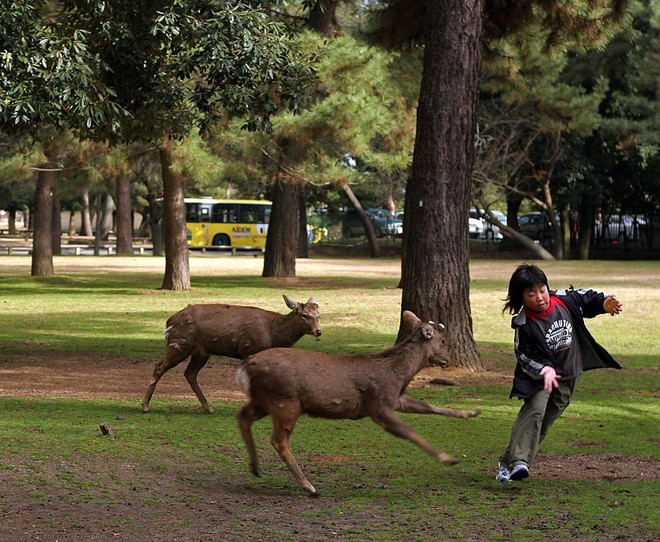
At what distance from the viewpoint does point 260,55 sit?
507 inches

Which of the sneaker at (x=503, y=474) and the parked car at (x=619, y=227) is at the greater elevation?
the parked car at (x=619, y=227)

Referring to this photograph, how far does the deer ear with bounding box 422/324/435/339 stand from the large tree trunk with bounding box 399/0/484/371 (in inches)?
205

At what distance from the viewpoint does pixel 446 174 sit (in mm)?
13070

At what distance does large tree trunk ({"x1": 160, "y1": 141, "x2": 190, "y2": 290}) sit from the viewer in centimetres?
2680

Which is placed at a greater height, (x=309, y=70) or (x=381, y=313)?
(x=309, y=70)

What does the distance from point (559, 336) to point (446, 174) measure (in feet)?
19.9

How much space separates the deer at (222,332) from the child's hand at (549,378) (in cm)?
355

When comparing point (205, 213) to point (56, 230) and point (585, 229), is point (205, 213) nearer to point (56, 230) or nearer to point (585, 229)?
point (56, 230)

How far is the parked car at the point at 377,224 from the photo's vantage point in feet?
204

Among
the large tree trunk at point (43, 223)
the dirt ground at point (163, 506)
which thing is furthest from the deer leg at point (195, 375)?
the large tree trunk at point (43, 223)

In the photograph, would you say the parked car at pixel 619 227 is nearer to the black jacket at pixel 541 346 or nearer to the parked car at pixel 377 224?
the parked car at pixel 377 224

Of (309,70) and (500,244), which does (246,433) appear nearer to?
(309,70)

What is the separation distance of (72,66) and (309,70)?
342 cm

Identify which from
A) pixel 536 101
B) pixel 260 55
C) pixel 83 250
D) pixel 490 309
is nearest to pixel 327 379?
pixel 260 55
